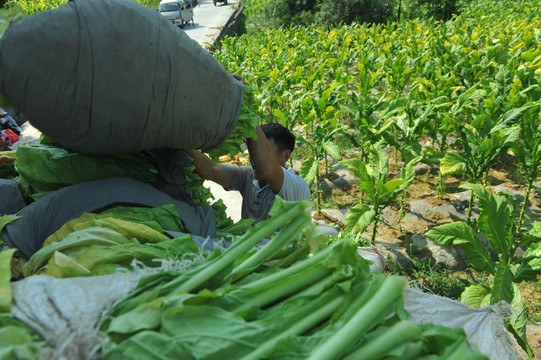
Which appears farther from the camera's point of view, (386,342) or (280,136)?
(280,136)

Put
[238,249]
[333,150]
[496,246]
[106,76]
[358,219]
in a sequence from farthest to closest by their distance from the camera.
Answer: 1. [333,150]
2. [358,219]
3. [496,246]
4. [106,76]
5. [238,249]

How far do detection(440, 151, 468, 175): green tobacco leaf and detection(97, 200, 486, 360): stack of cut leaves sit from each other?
3.60 meters

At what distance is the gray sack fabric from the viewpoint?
5.71ft

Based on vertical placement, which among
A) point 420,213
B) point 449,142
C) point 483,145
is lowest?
point 420,213

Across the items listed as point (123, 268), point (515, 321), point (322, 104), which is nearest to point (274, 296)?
point (123, 268)

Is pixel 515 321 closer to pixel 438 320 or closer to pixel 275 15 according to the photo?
pixel 438 320

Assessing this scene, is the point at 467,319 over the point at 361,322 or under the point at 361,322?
under

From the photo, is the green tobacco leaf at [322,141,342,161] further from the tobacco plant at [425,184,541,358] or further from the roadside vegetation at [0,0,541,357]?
the tobacco plant at [425,184,541,358]

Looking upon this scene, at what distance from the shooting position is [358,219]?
4.20 meters

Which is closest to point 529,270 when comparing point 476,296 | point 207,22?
point 476,296

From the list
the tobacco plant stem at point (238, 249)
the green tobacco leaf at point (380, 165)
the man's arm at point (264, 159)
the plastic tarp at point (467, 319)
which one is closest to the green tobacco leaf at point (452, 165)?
the green tobacco leaf at point (380, 165)

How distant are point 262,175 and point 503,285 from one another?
6.39 feet

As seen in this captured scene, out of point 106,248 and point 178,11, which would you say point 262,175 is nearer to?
point 106,248

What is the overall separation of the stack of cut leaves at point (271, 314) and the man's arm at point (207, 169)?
1.10m
